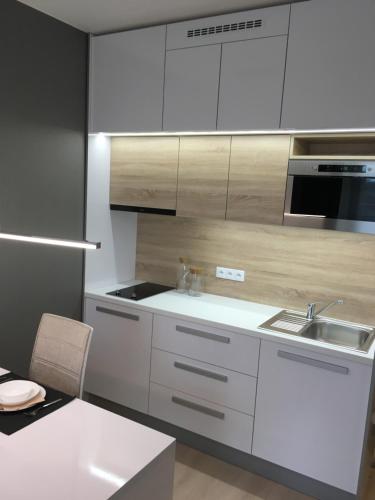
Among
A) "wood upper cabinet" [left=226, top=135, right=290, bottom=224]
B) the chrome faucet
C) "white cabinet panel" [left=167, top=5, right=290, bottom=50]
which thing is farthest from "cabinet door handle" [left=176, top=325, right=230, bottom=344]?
"white cabinet panel" [left=167, top=5, right=290, bottom=50]

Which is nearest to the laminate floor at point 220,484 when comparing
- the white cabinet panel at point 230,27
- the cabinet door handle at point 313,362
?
the cabinet door handle at point 313,362

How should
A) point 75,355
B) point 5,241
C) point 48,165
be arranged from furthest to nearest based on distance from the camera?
point 48,165
point 5,241
point 75,355

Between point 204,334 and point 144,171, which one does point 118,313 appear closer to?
point 204,334

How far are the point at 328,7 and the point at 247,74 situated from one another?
51 cm

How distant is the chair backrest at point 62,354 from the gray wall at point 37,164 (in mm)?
509

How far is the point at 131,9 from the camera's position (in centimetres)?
247

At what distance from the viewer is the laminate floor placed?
2375mm

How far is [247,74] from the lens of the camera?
2.42 m

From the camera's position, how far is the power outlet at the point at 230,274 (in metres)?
3.07

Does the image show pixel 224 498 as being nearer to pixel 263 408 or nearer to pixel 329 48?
pixel 263 408

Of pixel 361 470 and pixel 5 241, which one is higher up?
pixel 5 241

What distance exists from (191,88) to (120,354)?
5.99 ft

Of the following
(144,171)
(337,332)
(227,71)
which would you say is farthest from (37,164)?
(337,332)

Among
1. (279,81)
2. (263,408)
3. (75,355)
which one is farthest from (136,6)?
(263,408)
